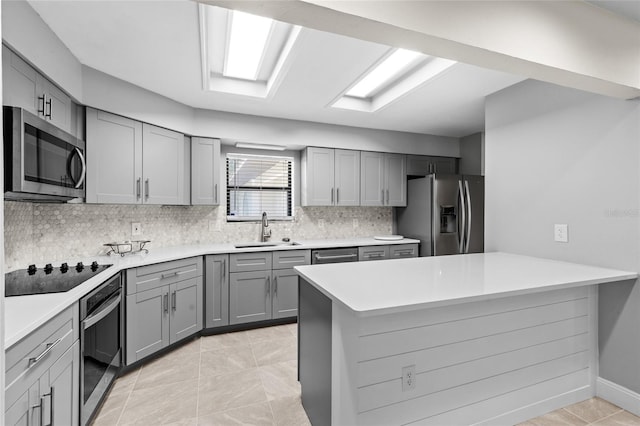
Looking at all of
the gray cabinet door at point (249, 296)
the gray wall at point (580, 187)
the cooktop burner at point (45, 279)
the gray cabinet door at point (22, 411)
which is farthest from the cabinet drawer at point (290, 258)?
the gray cabinet door at point (22, 411)

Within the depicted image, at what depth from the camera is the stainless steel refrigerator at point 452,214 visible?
3.80 meters

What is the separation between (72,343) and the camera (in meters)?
1.60

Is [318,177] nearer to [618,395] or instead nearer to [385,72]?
[385,72]

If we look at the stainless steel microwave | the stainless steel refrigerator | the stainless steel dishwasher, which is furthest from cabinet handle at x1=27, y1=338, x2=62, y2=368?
the stainless steel refrigerator

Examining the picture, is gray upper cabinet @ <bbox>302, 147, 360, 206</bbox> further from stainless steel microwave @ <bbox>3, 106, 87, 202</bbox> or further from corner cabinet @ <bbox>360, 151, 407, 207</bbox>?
stainless steel microwave @ <bbox>3, 106, 87, 202</bbox>

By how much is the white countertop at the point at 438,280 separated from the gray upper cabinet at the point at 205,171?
1.91 meters

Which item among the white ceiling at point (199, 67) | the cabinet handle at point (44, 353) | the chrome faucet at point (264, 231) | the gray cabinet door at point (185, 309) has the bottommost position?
the gray cabinet door at point (185, 309)

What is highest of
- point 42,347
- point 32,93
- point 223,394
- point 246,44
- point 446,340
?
point 246,44

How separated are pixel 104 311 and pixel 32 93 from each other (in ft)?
4.47

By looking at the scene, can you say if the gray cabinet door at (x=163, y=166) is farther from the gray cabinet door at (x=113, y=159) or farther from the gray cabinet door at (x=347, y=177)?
the gray cabinet door at (x=347, y=177)

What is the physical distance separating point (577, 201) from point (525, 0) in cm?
141

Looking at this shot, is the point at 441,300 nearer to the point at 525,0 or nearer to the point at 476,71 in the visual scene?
the point at 525,0

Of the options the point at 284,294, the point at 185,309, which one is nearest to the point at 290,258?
the point at 284,294

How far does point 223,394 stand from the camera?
86.7 inches
